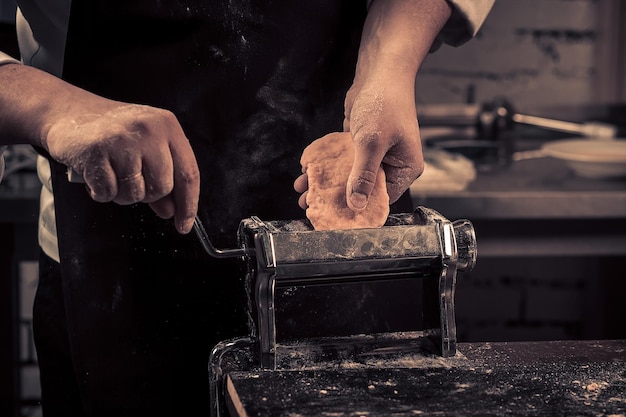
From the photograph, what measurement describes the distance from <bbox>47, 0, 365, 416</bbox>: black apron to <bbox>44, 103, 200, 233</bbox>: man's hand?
283 millimetres

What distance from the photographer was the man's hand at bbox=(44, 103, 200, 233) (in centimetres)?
99

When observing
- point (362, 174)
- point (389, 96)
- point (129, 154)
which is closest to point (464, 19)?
point (389, 96)

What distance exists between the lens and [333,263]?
3.31 feet

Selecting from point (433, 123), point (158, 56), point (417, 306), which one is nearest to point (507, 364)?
point (417, 306)

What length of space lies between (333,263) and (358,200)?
0.13m

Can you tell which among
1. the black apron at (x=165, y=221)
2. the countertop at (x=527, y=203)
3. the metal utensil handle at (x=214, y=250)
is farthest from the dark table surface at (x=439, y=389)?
the countertop at (x=527, y=203)

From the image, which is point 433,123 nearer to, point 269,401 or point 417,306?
point 417,306

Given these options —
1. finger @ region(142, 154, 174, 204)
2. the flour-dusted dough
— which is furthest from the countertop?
finger @ region(142, 154, 174, 204)

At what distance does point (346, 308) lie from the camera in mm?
1344

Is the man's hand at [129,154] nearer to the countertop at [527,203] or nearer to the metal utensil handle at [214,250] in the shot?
the metal utensil handle at [214,250]

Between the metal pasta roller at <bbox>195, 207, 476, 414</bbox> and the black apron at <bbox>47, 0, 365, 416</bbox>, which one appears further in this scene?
the black apron at <bbox>47, 0, 365, 416</bbox>

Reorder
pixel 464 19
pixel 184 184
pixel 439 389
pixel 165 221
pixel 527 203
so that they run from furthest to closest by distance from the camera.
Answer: pixel 527 203 < pixel 464 19 < pixel 165 221 < pixel 184 184 < pixel 439 389

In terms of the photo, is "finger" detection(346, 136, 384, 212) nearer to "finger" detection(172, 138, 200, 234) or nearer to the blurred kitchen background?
"finger" detection(172, 138, 200, 234)

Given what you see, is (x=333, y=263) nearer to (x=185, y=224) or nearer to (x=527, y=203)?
(x=185, y=224)
